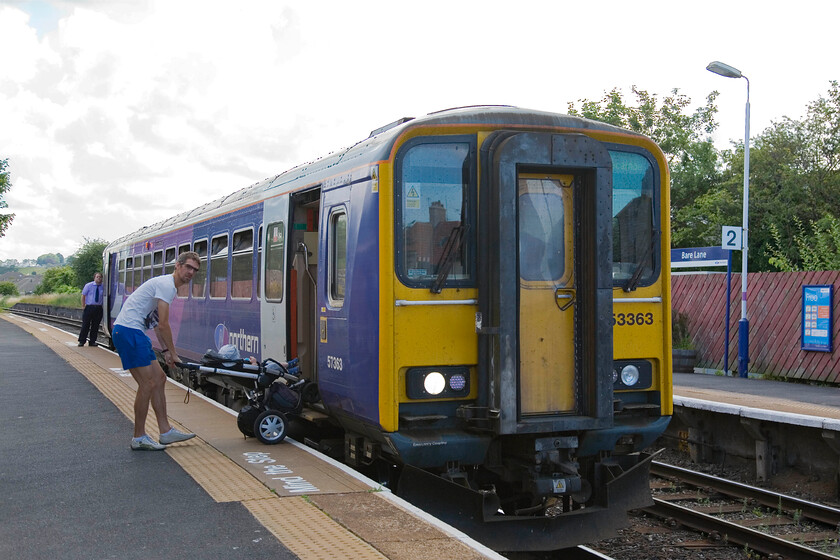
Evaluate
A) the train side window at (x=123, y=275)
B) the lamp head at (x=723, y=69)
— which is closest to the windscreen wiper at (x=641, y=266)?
the lamp head at (x=723, y=69)

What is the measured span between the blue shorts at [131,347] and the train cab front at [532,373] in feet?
8.87

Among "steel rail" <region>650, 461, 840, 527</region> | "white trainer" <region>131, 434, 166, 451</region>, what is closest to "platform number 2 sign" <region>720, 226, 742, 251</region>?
"steel rail" <region>650, 461, 840, 527</region>

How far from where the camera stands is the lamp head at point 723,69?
17703 millimetres

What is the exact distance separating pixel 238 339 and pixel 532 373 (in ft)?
16.6

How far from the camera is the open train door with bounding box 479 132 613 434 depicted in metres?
5.97

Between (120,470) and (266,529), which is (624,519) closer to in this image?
(266,529)

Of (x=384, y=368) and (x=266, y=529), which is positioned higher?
(x=384, y=368)

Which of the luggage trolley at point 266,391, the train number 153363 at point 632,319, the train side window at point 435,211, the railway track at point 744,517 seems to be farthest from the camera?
the luggage trolley at point 266,391

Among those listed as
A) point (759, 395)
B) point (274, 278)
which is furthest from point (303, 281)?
point (759, 395)

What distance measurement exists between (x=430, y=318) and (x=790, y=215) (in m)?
25.6

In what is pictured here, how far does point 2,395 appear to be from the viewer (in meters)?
12.0

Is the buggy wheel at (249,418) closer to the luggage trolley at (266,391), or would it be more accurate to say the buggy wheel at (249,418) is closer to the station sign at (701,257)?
the luggage trolley at (266,391)

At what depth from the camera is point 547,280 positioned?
6258mm

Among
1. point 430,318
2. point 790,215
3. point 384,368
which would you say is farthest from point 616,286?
point 790,215
